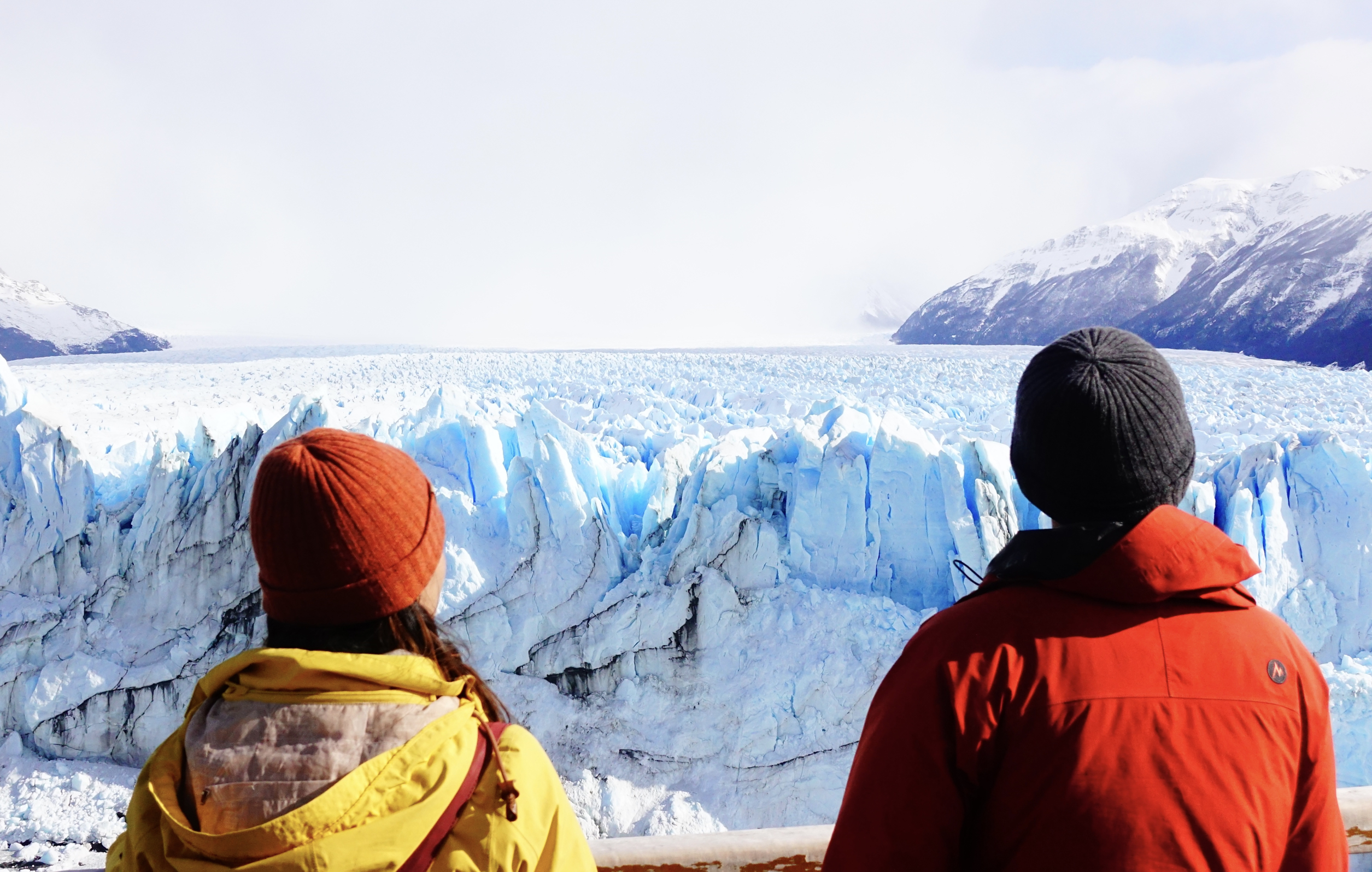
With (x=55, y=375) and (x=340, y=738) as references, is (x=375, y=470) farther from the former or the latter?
(x=55, y=375)

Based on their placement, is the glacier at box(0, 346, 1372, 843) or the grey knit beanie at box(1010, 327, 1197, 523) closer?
the grey knit beanie at box(1010, 327, 1197, 523)

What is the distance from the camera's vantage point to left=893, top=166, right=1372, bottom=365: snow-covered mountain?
12.8m

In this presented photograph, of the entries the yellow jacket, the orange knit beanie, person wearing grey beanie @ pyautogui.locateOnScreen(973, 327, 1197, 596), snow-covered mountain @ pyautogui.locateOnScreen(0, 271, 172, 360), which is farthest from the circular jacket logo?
snow-covered mountain @ pyautogui.locateOnScreen(0, 271, 172, 360)

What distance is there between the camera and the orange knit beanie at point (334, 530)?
2.56 ft

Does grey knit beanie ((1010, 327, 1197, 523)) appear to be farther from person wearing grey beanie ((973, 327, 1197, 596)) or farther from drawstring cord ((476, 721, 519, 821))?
drawstring cord ((476, 721, 519, 821))

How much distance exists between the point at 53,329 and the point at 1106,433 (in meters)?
29.3

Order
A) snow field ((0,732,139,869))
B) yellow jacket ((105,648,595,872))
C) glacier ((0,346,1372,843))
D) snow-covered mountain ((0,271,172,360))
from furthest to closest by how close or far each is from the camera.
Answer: snow-covered mountain ((0,271,172,360))
glacier ((0,346,1372,843))
snow field ((0,732,139,869))
yellow jacket ((105,648,595,872))

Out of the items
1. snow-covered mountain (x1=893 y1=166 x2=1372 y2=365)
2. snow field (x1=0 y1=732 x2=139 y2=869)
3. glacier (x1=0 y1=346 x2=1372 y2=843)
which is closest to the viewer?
snow field (x1=0 y1=732 x2=139 y2=869)

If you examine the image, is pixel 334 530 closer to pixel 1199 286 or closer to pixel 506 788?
pixel 506 788

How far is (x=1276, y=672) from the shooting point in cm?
73

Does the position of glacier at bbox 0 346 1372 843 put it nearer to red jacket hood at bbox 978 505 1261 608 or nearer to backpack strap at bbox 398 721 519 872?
red jacket hood at bbox 978 505 1261 608

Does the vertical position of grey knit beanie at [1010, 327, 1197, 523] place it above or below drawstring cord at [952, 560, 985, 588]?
above

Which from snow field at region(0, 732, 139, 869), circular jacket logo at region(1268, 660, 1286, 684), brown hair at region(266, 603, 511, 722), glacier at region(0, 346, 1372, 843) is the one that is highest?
circular jacket logo at region(1268, 660, 1286, 684)

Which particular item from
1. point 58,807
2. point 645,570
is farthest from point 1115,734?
point 58,807
